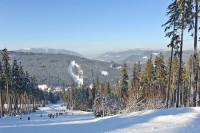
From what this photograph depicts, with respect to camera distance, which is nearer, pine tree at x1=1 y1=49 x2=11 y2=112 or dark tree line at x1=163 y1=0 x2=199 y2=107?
dark tree line at x1=163 y1=0 x2=199 y2=107

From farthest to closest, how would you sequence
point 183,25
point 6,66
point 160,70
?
point 6,66, point 160,70, point 183,25

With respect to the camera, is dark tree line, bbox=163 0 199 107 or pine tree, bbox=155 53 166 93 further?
pine tree, bbox=155 53 166 93

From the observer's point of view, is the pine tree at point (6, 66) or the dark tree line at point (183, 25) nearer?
the dark tree line at point (183, 25)

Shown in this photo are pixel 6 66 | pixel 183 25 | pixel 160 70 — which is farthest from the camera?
pixel 6 66

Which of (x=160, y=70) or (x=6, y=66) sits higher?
(x=6, y=66)

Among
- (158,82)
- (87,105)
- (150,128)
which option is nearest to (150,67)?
(158,82)

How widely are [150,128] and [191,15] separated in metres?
15.3

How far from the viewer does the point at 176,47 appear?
38.5 meters

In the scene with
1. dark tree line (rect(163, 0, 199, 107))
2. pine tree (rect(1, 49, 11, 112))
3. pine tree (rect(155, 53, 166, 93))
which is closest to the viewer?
dark tree line (rect(163, 0, 199, 107))

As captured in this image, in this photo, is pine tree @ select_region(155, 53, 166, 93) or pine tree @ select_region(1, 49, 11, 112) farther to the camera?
pine tree @ select_region(155, 53, 166, 93)

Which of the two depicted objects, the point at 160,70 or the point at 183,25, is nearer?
the point at 183,25

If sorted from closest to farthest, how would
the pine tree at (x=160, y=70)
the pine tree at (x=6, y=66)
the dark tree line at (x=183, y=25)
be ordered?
1. the dark tree line at (x=183, y=25)
2. the pine tree at (x=6, y=66)
3. the pine tree at (x=160, y=70)

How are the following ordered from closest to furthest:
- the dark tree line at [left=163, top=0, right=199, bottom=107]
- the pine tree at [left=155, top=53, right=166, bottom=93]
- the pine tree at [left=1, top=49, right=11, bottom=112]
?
1. the dark tree line at [left=163, top=0, right=199, bottom=107]
2. the pine tree at [left=1, top=49, right=11, bottom=112]
3. the pine tree at [left=155, top=53, right=166, bottom=93]

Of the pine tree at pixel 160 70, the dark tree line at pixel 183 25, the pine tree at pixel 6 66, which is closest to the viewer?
the dark tree line at pixel 183 25
